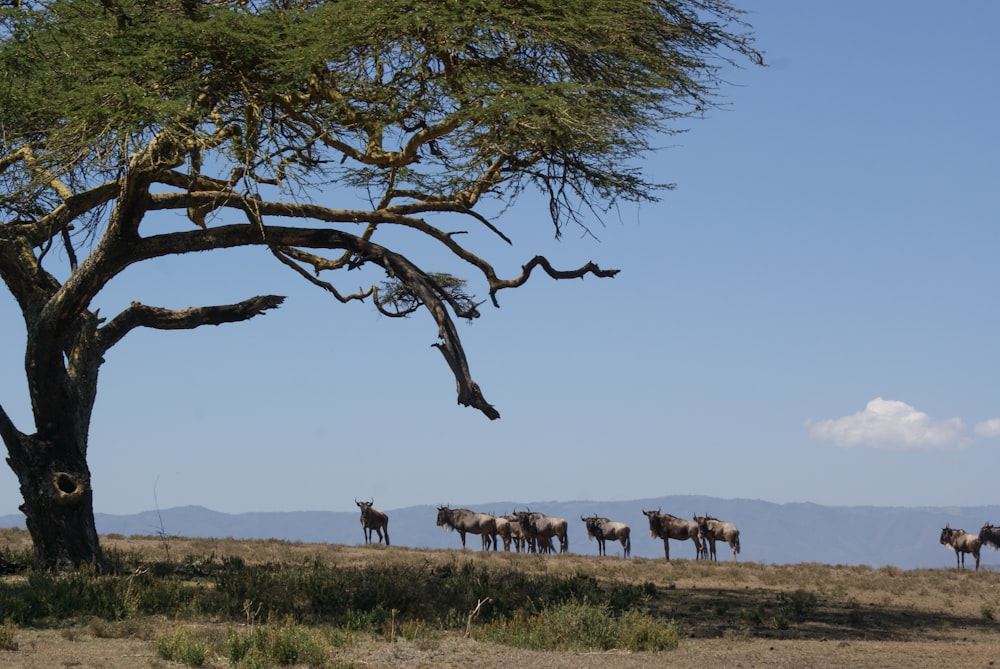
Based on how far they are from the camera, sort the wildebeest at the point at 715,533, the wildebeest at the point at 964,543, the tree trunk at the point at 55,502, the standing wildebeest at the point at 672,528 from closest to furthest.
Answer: the tree trunk at the point at 55,502 < the wildebeest at the point at 715,533 < the standing wildebeest at the point at 672,528 < the wildebeest at the point at 964,543

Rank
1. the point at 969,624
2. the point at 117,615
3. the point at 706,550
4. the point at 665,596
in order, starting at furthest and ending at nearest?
the point at 706,550
the point at 665,596
the point at 969,624
the point at 117,615

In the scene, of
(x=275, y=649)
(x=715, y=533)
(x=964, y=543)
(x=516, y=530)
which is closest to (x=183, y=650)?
(x=275, y=649)

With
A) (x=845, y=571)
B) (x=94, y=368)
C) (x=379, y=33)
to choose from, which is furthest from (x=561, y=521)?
(x=379, y=33)

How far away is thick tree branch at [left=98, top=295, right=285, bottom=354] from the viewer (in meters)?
21.9

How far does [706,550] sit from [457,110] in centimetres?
2832

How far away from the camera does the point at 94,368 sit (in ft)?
69.9

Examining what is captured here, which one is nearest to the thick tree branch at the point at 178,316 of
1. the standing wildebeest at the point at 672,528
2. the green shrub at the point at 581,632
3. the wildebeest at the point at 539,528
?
the green shrub at the point at 581,632

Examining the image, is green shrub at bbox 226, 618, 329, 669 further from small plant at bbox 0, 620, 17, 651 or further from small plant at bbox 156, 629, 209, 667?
small plant at bbox 0, 620, 17, 651

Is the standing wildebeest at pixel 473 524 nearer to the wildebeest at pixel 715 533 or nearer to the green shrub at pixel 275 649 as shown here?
the wildebeest at pixel 715 533

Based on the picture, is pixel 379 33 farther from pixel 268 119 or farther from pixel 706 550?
pixel 706 550

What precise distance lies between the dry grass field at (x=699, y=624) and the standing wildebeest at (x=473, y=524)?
11.9 m

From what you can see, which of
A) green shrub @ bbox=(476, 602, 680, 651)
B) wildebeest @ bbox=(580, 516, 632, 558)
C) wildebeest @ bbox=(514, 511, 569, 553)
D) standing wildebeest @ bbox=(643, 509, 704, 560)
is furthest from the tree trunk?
wildebeest @ bbox=(580, 516, 632, 558)

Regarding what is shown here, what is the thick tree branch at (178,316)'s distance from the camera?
71.9 feet

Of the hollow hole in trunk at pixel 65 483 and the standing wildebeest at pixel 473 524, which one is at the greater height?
the hollow hole in trunk at pixel 65 483
